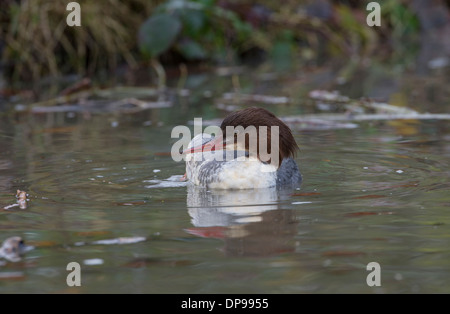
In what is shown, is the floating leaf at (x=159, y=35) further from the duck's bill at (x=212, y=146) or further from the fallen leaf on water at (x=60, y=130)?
the duck's bill at (x=212, y=146)

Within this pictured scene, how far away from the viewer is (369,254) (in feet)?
12.9

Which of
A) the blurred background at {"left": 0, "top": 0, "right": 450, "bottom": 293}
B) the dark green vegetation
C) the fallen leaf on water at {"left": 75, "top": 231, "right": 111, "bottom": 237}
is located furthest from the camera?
the dark green vegetation

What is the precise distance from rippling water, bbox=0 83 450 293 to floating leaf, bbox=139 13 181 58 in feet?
17.1

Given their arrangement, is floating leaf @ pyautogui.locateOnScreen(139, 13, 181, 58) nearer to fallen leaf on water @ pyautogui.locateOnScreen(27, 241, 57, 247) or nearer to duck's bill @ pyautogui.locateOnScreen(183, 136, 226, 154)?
duck's bill @ pyautogui.locateOnScreen(183, 136, 226, 154)

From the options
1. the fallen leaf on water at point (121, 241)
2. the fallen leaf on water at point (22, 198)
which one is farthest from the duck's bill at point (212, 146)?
the fallen leaf on water at point (121, 241)

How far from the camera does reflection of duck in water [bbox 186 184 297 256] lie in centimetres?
413

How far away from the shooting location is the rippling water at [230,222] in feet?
12.0

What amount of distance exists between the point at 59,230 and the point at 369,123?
469cm

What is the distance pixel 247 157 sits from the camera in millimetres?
5836

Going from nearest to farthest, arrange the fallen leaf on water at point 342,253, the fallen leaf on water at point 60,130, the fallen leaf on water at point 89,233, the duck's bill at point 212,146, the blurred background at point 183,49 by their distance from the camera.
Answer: the fallen leaf on water at point 342,253 → the fallen leaf on water at point 89,233 → the duck's bill at point 212,146 → the fallen leaf on water at point 60,130 → the blurred background at point 183,49

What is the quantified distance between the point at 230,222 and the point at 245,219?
Result: 0.10m

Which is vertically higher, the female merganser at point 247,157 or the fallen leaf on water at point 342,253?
the female merganser at point 247,157

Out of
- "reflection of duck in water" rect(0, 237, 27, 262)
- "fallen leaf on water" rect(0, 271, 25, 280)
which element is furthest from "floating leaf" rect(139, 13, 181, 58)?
"fallen leaf on water" rect(0, 271, 25, 280)

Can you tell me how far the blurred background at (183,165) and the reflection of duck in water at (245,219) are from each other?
0.02 meters
